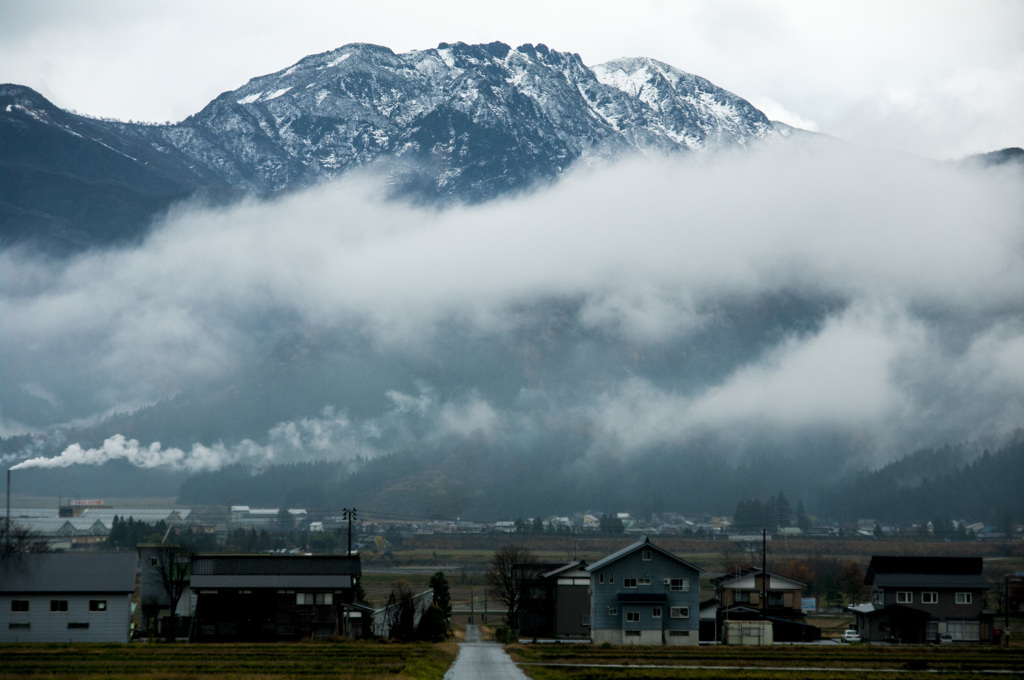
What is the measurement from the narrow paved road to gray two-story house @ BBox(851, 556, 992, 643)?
31970mm

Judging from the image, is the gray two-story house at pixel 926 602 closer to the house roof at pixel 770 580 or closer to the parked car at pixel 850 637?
the parked car at pixel 850 637

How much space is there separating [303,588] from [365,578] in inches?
2746

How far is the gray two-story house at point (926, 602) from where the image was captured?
8244cm

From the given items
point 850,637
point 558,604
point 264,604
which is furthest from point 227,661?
A: point 850,637

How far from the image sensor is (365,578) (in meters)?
140

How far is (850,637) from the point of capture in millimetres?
82000

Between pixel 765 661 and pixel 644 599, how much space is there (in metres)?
19.6

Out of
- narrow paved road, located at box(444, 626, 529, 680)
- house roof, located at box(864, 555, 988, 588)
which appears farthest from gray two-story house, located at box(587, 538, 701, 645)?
house roof, located at box(864, 555, 988, 588)

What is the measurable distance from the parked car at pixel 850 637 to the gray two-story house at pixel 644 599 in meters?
13.0

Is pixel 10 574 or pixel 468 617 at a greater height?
pixel 10 574

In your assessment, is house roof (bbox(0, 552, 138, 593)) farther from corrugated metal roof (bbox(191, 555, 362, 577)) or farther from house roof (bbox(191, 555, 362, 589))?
corrugated metal roof (bbox(191, 555, 362, 577))

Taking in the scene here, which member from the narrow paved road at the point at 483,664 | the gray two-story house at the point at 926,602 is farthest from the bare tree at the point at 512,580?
the gray two-story house at the point at 926,602

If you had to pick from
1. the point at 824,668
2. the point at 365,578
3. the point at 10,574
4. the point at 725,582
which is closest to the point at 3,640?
the point at 10,574

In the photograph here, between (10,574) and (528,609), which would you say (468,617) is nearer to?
(528,609)
